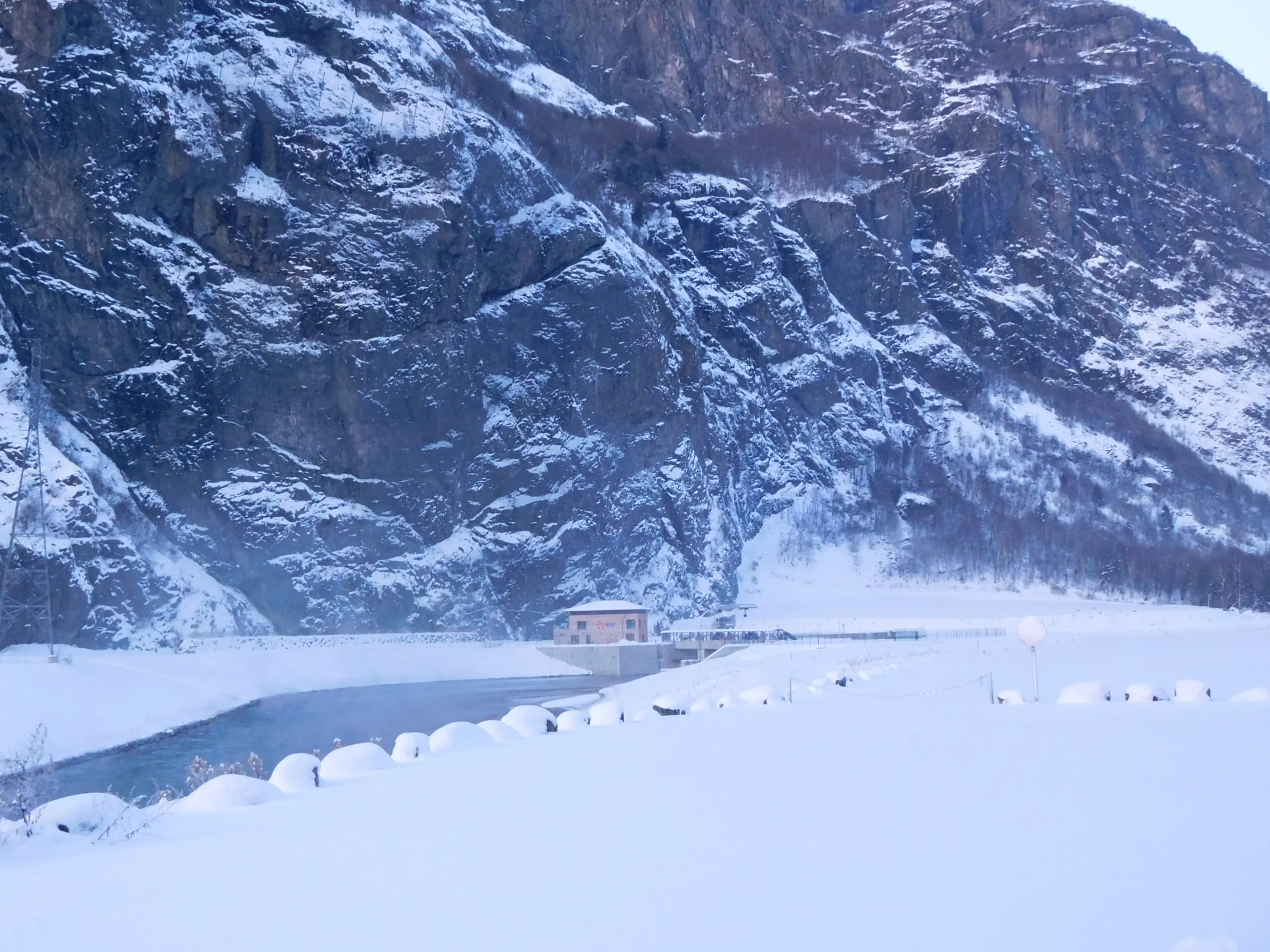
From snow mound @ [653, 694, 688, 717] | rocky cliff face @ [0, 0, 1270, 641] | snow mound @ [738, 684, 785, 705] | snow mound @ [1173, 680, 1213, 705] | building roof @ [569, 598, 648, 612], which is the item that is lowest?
building roof @ [569, 598, 648, 612]

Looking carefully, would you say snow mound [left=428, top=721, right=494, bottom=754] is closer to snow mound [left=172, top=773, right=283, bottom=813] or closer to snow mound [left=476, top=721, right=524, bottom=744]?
snow mound [left=476, top=721, right=524, bottom=744]

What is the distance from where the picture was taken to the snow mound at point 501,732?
1950cm

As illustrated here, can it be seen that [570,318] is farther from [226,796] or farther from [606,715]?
[226,796]

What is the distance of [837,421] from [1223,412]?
54911 millimetres

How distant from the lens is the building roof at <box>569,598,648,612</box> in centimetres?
7381

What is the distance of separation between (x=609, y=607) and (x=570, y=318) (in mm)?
27760

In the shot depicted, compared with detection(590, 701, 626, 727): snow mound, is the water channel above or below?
below

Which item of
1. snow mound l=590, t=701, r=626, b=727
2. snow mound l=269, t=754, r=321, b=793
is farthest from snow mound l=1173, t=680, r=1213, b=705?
snow mound l=269, t=754, r=321, b=793

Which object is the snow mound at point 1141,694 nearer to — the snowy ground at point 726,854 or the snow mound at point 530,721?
the snowy ground at point 726,854

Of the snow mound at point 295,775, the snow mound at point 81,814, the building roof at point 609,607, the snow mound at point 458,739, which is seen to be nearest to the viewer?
the snow mound at point 81,814

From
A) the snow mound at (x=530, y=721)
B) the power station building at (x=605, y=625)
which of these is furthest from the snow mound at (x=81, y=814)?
the power station building at (x=605, y=625)

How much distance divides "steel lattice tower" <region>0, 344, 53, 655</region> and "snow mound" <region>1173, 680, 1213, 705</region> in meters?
49.1

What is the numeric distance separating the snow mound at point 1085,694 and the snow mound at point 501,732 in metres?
10.7

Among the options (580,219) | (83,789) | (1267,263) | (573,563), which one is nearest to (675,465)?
(573,563)
